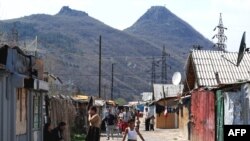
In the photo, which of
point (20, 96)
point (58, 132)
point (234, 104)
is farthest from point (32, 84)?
point (234, 104)

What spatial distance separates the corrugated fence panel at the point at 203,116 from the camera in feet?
77.6

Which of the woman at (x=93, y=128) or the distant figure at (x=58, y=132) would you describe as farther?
the distant figure at (x=58, y=132)

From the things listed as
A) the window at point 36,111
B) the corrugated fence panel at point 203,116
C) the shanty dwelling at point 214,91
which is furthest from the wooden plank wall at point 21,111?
the corrugated fence panel at point 203,116

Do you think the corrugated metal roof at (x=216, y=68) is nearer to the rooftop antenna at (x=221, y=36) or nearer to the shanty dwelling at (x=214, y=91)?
the shanty dwelling at (x=214, y=91)

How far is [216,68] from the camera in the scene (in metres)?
29.9

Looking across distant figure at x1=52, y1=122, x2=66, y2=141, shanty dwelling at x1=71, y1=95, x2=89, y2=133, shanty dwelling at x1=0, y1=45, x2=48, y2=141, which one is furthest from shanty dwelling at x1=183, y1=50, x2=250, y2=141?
shanty dwelling at x1=71, y1=95, x2=89, y2=133

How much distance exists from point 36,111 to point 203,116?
8.17 meters

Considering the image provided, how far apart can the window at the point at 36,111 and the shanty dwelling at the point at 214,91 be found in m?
6.08

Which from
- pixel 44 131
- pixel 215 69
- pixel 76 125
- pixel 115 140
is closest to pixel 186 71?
Result: pixel 215 69

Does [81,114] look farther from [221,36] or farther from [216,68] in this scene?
[221,36]

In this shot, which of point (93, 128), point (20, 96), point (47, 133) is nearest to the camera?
point (20, 96)

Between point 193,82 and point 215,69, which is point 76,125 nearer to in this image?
point 193,82

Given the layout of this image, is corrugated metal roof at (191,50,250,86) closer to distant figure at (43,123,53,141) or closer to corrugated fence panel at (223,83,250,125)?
corrugated fence panel at (223,83,250,125)

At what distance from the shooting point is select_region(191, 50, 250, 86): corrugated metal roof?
2928cm
